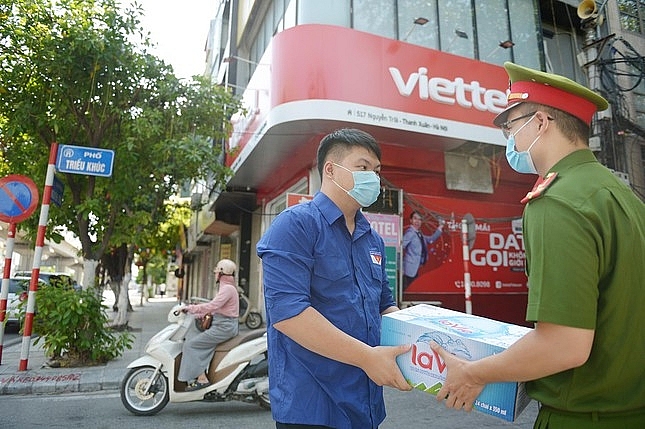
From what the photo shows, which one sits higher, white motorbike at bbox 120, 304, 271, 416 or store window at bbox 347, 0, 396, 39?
store window at bbox 347, 0, 396, 39

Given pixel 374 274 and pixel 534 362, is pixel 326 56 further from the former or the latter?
pixel 534 362

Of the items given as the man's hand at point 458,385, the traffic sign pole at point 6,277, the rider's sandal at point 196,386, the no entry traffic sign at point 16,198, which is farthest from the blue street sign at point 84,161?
the man's hand at point 458,385

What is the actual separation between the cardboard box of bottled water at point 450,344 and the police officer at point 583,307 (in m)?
0.07

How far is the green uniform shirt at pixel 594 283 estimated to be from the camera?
43.1 inches

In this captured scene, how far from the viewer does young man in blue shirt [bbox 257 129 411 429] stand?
1505 millimetres

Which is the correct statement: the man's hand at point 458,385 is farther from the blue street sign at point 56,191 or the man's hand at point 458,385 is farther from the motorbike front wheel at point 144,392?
the blue street sign at point 56,191

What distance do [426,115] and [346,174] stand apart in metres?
6.61

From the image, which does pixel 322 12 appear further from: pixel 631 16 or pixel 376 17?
pixel 631 16

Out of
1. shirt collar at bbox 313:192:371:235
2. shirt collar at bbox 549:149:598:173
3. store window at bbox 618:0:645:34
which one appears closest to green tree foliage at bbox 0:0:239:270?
shirt collar at bbox 313:192:371:235

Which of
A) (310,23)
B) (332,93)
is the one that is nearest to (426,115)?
(332,93)

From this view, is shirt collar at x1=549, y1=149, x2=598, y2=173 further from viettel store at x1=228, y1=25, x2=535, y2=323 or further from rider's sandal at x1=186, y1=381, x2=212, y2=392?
viettel store at x1=228, y1=25, x2=535, y2=323

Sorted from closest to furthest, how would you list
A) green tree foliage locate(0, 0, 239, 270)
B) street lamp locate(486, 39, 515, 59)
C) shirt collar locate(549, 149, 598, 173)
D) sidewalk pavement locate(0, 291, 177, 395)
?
1. shirt collar locate(549, 149, 598, 173)
2. sidewalk pavement locate(0, 291, 177, 395)
3. green tree foliage locate(0, 0, 239, 270)
4. street lamp locate(486, 39, 515, 59)

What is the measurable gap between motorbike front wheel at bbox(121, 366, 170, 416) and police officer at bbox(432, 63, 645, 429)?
4176 mm

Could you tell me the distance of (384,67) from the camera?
7.98 metres
